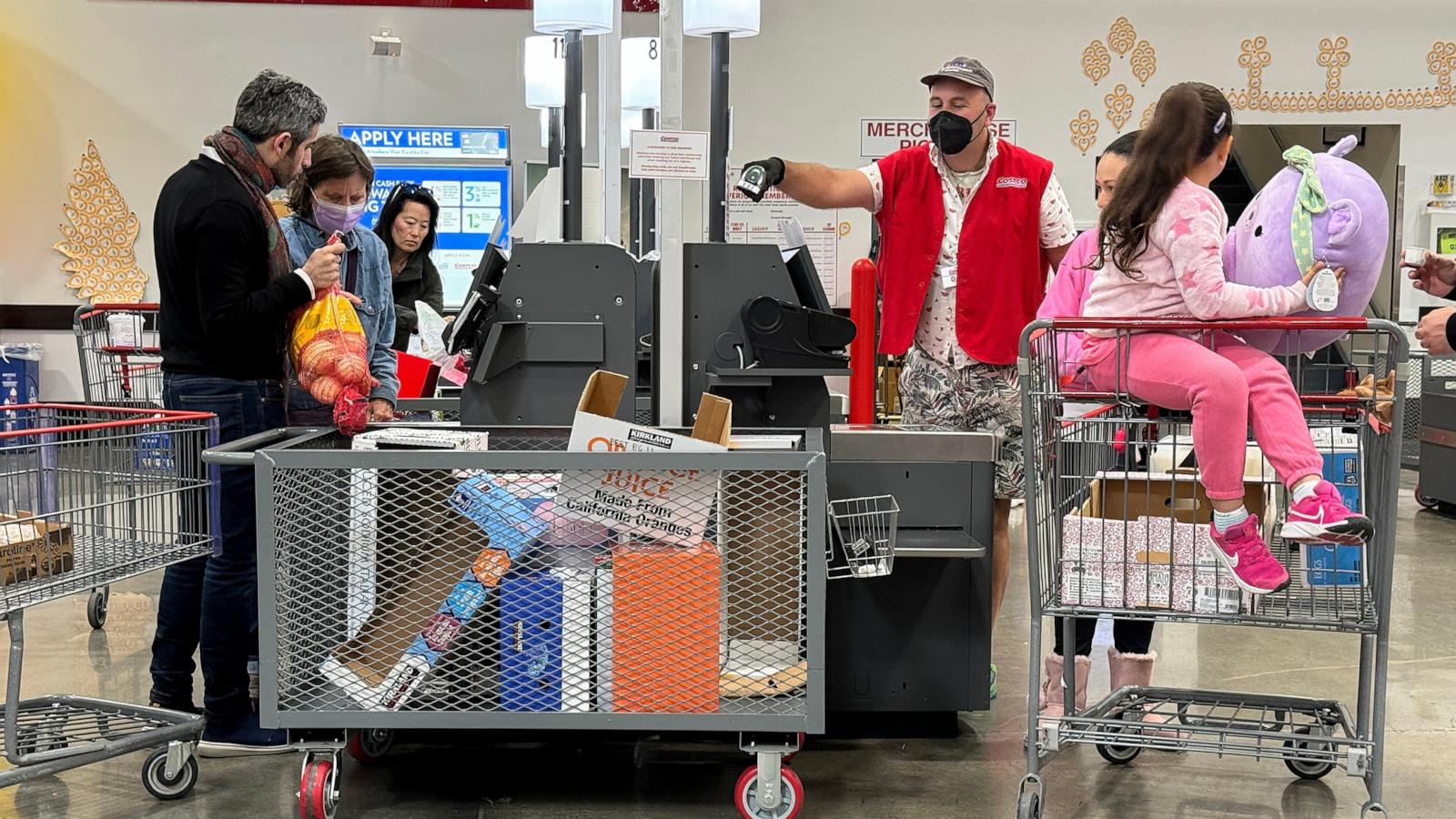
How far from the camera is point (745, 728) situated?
262 cm

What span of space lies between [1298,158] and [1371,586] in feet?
2.92

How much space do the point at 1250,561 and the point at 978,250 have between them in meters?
1.20

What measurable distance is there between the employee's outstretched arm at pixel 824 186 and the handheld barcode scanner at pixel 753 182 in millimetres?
142

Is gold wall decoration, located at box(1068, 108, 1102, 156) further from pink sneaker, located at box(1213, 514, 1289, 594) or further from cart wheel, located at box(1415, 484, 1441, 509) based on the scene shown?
pink sneaker, located at box(1213, 514, 1289, 594)

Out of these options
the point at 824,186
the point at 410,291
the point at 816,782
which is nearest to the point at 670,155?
the point at 824,186

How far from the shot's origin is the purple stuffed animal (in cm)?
267

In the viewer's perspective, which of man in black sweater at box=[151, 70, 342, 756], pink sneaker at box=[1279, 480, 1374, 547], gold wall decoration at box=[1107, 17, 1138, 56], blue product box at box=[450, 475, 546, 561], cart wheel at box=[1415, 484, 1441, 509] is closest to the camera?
pink sneaker at box=[1279, 480, 1374, 547]

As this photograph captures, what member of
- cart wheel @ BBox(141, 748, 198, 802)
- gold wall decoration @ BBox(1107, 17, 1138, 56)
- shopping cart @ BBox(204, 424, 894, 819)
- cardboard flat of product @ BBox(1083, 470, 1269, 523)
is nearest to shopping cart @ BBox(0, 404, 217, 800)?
cart wheel @ BBox(141, 748, 198, 802)

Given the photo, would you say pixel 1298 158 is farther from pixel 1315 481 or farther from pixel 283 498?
pixel 283 498

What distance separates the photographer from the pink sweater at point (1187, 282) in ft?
8.79

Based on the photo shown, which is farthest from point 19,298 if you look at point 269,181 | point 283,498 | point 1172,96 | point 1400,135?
point 1400,135

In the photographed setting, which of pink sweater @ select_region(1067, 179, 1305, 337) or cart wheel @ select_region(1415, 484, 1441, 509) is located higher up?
pink sweater @ select_region(1067, 179, 1305, 337)

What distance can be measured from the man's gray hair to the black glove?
1096 millimetres

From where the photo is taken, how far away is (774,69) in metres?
9.62
